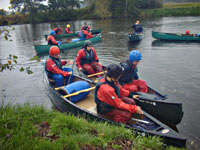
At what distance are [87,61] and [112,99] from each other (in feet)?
15.2

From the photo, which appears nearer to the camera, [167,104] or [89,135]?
[89,135]

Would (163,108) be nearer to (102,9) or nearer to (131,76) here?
(131,76)

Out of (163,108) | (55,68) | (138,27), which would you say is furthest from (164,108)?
(138,27)

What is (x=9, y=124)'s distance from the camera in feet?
13.4

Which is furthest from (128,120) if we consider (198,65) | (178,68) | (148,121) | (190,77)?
(198,65)

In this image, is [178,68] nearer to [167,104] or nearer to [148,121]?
[167,104]

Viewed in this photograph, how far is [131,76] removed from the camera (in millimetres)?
6590

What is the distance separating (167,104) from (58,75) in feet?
14.6

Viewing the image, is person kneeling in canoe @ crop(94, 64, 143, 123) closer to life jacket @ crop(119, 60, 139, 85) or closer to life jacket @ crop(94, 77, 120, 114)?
life jacket @ crop(94, 77, 120, 114)

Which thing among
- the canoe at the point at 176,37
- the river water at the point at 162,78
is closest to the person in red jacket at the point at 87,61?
the river water at the point at 162,78

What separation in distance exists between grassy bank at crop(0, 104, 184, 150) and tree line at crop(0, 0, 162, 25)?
47.1m

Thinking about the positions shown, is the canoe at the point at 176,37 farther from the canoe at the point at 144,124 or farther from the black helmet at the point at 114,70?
the black helmet at the point at 114,70

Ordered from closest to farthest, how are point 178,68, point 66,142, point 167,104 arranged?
point 66,142
point 167,104
point 178,68

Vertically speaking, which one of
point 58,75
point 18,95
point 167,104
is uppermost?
point 58,75
